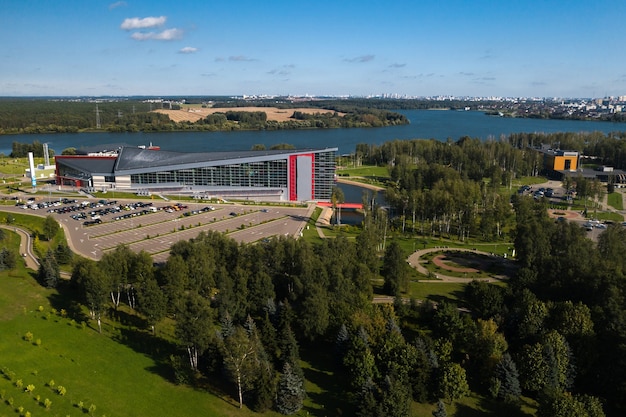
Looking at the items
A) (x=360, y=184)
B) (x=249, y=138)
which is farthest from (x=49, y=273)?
(x=249, y=138)

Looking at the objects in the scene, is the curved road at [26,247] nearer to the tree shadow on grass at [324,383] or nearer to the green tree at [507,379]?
the tree shadow on grass at [324,383]

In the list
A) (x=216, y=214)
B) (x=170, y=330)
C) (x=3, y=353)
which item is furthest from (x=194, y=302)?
(x=216, y=214)

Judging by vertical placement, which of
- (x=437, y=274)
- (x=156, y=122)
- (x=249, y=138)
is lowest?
(x=437, y=274)

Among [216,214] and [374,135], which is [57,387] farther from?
[374,135]

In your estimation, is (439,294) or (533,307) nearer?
(533,307)

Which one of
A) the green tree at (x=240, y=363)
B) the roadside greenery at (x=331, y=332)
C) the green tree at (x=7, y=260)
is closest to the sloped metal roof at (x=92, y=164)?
the green tree at (x=7, y=260)

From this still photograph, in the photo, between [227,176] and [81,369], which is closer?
[81,369]


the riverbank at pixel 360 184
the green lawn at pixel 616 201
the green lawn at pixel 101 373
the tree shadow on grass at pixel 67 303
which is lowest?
the green lawn at pixel 101 373

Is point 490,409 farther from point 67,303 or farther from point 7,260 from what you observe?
point 7,260
